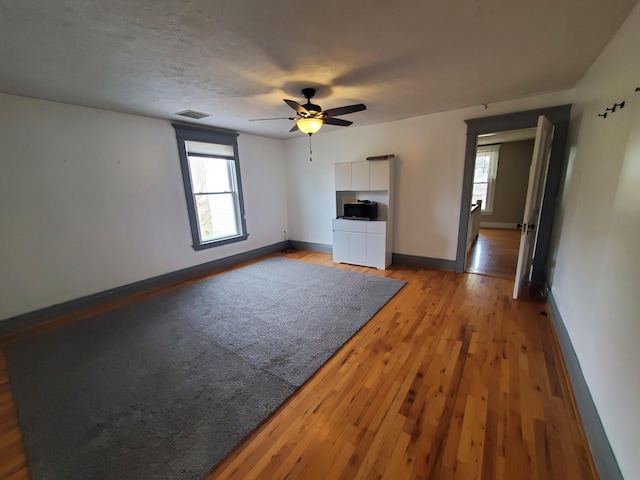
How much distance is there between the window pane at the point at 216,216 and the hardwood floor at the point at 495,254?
4290mm

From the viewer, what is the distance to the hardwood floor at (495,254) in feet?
13.0

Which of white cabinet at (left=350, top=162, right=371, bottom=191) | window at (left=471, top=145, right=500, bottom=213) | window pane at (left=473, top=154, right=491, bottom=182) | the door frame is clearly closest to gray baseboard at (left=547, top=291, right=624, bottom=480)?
the door frame

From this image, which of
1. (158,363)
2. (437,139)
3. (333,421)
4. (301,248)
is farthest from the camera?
(301,248)

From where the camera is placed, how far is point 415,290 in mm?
3375

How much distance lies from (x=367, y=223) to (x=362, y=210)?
10.5 inches

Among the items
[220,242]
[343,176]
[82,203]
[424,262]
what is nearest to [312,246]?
[343,176]

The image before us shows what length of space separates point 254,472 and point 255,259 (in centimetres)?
404

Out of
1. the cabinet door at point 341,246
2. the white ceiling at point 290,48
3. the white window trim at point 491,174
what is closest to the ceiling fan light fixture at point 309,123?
the white ceiling at point 290,48

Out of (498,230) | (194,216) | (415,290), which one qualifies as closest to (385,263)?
(415,290)

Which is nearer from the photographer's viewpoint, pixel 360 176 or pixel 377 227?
pixel 377 227

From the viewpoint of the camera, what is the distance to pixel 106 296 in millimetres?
3312

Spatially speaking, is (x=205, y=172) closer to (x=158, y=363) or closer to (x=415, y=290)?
(x=158, y=363)

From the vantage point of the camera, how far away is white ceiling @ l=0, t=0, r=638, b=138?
1.46 m

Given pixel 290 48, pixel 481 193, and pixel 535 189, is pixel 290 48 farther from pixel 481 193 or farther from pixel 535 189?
pixel 481 193
